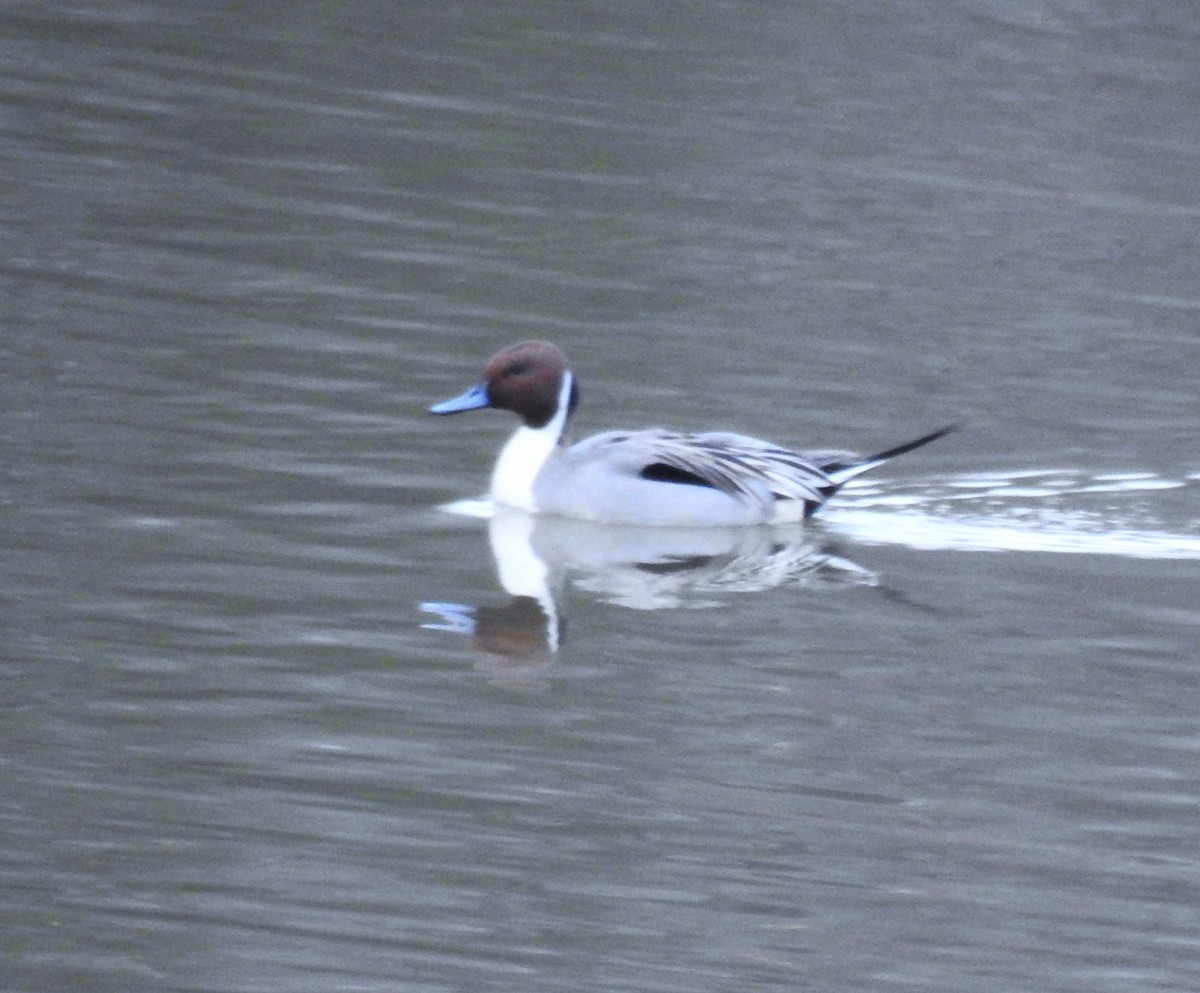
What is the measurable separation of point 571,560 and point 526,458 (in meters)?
0.80

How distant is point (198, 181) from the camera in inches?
639

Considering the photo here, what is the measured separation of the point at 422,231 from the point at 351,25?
723 cm

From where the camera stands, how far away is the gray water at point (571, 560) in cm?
624

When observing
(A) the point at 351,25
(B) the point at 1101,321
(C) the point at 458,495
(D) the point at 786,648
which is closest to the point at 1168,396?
(B) the point at 1101,321

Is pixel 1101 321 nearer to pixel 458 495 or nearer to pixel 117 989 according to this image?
pixel 458 495

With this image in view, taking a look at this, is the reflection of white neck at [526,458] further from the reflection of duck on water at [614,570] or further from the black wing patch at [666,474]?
the black wing patch at [666,474]

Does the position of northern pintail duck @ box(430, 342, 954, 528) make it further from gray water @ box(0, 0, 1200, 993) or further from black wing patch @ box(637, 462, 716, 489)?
gray water @ box(0, 0, 1200, 993)

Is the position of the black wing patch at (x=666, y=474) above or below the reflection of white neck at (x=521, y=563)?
above

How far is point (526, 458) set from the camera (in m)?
10.5

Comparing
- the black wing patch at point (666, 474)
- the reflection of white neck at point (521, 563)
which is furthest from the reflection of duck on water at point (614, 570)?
the black wing patch at point (666, 474)

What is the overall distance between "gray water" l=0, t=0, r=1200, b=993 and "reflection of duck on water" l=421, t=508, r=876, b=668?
0.03 metres

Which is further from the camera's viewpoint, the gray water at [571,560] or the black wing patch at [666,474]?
the black wing patch at [666,474]

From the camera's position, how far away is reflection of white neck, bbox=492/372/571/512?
10.4 meters

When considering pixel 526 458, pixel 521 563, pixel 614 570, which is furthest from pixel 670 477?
pixel 521 563
